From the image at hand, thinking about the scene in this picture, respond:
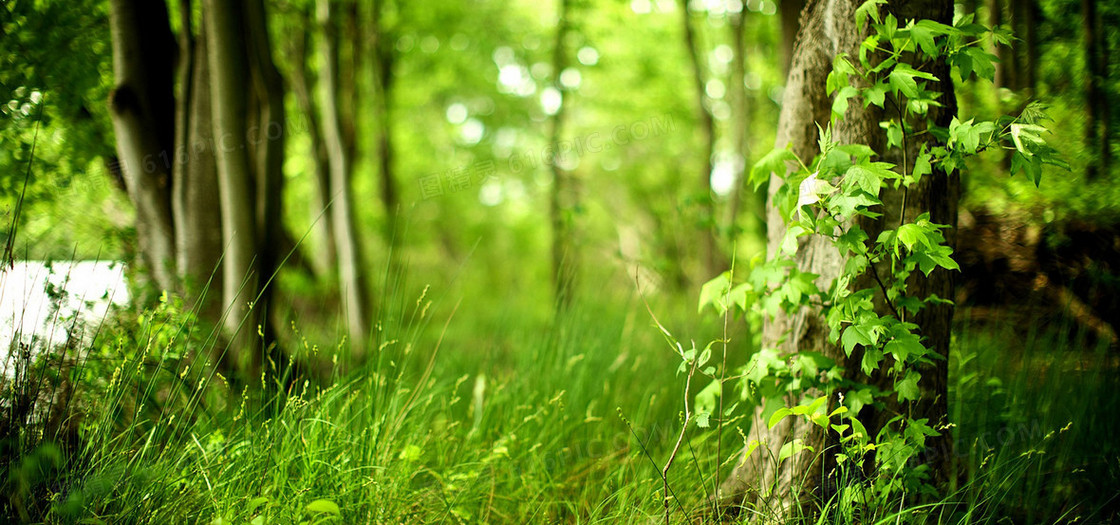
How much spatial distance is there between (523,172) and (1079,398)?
1062 cm

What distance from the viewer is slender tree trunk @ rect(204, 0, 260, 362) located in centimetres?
248

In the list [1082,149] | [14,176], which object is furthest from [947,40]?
[14,176]

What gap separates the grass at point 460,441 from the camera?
152 centimetres

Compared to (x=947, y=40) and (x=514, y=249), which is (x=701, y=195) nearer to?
(x=947, y=40)

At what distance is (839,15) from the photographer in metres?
1.78

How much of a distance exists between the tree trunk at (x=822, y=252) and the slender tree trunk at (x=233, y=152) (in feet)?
7.06

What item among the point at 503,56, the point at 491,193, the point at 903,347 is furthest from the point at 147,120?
the point at 491,193

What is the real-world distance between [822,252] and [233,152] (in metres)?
2.43

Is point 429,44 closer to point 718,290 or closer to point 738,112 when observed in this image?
point 738,112

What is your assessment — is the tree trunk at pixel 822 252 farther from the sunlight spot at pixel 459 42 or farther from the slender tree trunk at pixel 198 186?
the sunlight spot at pixel 459 42

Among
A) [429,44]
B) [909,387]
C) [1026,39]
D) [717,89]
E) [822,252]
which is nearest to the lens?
[909,387]

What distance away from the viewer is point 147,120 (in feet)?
8.58

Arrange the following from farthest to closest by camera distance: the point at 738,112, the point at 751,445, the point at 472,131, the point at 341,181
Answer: the point at 472,131
the point at 738,112
the point at 341,181
the point at 751,445

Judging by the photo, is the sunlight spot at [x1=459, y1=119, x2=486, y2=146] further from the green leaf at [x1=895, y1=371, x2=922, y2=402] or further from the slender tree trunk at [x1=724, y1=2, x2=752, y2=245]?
the green leaf at [x1=895, y1=371, x2=922, y2=402]
